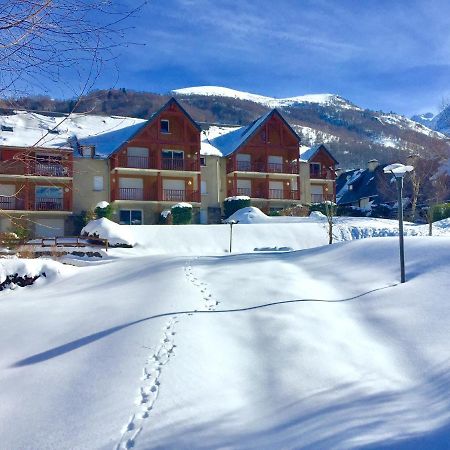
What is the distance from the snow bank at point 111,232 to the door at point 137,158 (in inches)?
317

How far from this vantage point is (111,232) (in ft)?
76.3

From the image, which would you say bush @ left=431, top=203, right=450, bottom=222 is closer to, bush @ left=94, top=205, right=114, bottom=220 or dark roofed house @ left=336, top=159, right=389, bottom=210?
dark roofed house @ left=336, top=159, right=389, bottom=210

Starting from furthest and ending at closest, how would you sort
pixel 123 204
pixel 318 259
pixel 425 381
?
pixel 123 204 < pixel 318 259 < pixel 425 381

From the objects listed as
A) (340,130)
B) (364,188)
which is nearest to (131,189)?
(364,188)

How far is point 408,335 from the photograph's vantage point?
627cm

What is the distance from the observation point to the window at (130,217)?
31312mm

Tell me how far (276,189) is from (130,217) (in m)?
11.0

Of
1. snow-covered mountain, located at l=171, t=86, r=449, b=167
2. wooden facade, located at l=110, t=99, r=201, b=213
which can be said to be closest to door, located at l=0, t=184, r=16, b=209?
wooden facade, located at l=110, t=99, r=201, b=213

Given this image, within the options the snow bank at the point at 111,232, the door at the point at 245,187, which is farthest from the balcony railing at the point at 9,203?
the door at the point at 245,187

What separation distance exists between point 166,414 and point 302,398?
1336 mm

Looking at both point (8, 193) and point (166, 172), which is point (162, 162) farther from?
point (8, 193)

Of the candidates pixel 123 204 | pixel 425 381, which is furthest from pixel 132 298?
pixel 123 204

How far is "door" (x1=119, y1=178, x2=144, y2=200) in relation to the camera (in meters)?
31.2

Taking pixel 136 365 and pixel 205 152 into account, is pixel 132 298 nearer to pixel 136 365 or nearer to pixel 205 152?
pixel 136 365
